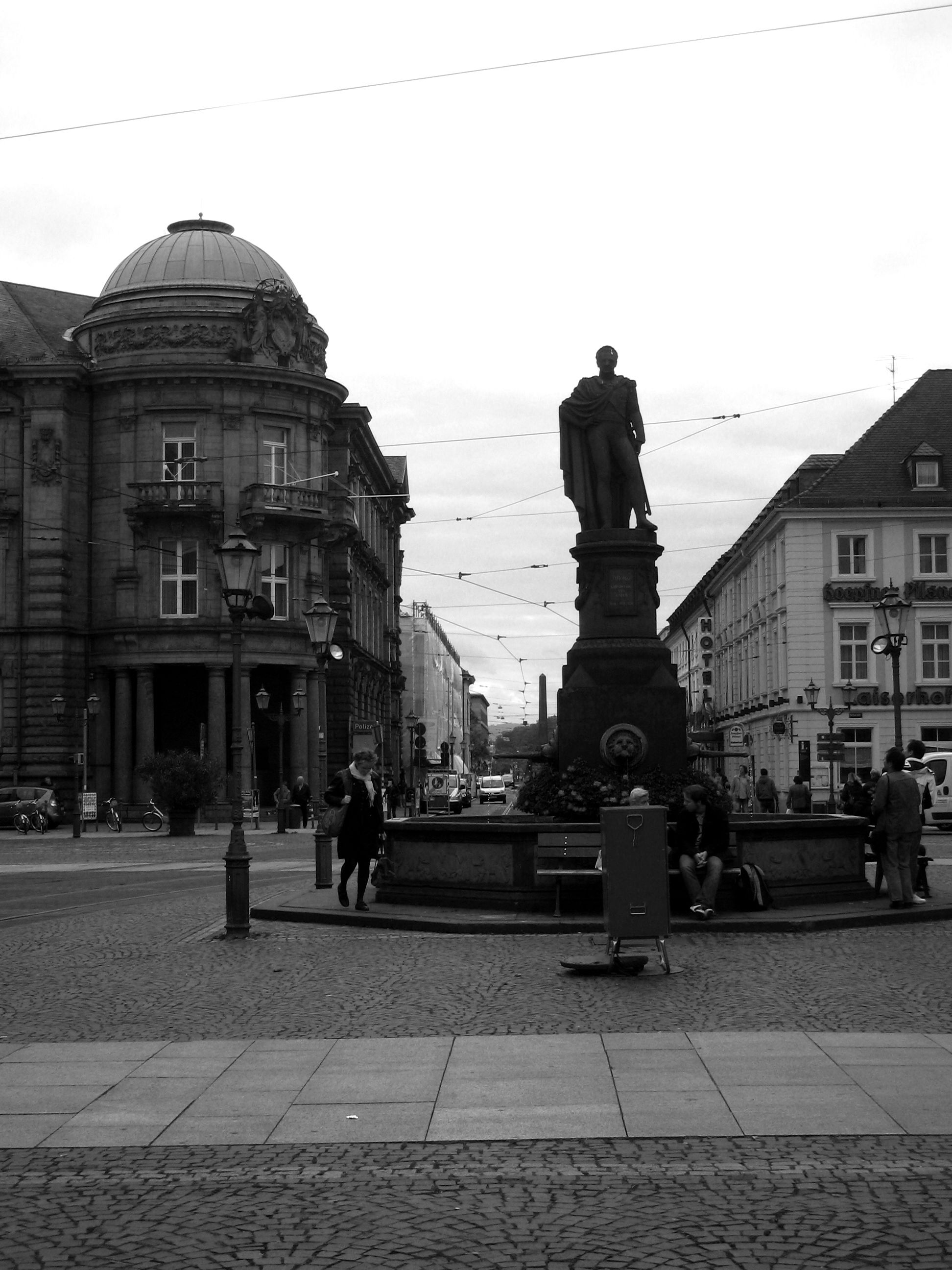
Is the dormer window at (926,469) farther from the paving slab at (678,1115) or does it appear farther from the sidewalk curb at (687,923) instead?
the paving slab at (678,1115)

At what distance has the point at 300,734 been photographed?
53.2 meters

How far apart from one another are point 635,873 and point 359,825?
5.46 meters

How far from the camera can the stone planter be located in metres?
42.2

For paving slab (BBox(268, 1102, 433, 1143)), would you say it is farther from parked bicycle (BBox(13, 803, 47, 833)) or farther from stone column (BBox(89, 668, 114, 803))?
stone column (BBox(89, 668, 114, 803))

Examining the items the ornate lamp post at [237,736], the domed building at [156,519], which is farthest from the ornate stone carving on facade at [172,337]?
the ornate lamp post at [237,736]

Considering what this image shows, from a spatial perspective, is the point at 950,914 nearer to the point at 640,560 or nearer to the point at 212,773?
the point at 640,560

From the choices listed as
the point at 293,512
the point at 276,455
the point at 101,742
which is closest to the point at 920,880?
the point at 293,512

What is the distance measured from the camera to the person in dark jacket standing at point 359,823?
17.2 m

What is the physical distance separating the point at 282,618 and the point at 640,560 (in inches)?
1397

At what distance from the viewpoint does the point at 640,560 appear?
1873 cm

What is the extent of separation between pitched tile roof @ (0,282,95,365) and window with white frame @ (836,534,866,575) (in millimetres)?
27889

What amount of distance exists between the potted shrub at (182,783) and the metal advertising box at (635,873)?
30.2 meters

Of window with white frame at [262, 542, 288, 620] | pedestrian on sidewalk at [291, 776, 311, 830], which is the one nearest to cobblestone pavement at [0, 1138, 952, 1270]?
pedestrian on sidewalk at [291, 776, 311, 830]

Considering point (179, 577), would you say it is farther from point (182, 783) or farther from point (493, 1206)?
point (493, 1206)
